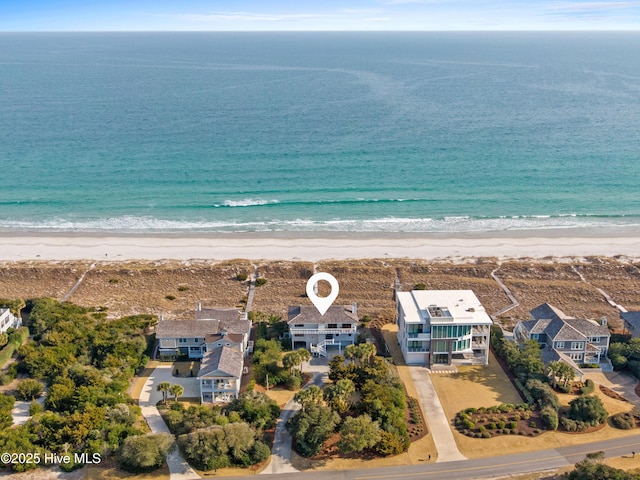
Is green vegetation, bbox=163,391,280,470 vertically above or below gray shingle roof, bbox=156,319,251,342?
below

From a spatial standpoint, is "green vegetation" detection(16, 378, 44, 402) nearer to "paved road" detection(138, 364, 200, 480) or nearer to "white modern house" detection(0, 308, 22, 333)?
"paved road" detection(138, 364, 200, 480)

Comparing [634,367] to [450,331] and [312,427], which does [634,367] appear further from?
[312,427]

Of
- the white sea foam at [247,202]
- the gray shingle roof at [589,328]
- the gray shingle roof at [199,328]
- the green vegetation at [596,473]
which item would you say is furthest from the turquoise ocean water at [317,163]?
the green vegetation at [596,473]

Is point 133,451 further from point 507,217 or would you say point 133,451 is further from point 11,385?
point 507,217

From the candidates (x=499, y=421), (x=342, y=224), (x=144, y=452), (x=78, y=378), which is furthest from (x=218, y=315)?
(x=342, y=224)

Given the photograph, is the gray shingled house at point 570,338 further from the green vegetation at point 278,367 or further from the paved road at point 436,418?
the green vegetation at point 278,367

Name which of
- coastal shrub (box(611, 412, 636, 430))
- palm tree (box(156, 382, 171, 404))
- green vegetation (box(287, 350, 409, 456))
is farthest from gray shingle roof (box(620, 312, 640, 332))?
palm tree (box(156, 382, 171, 404))
